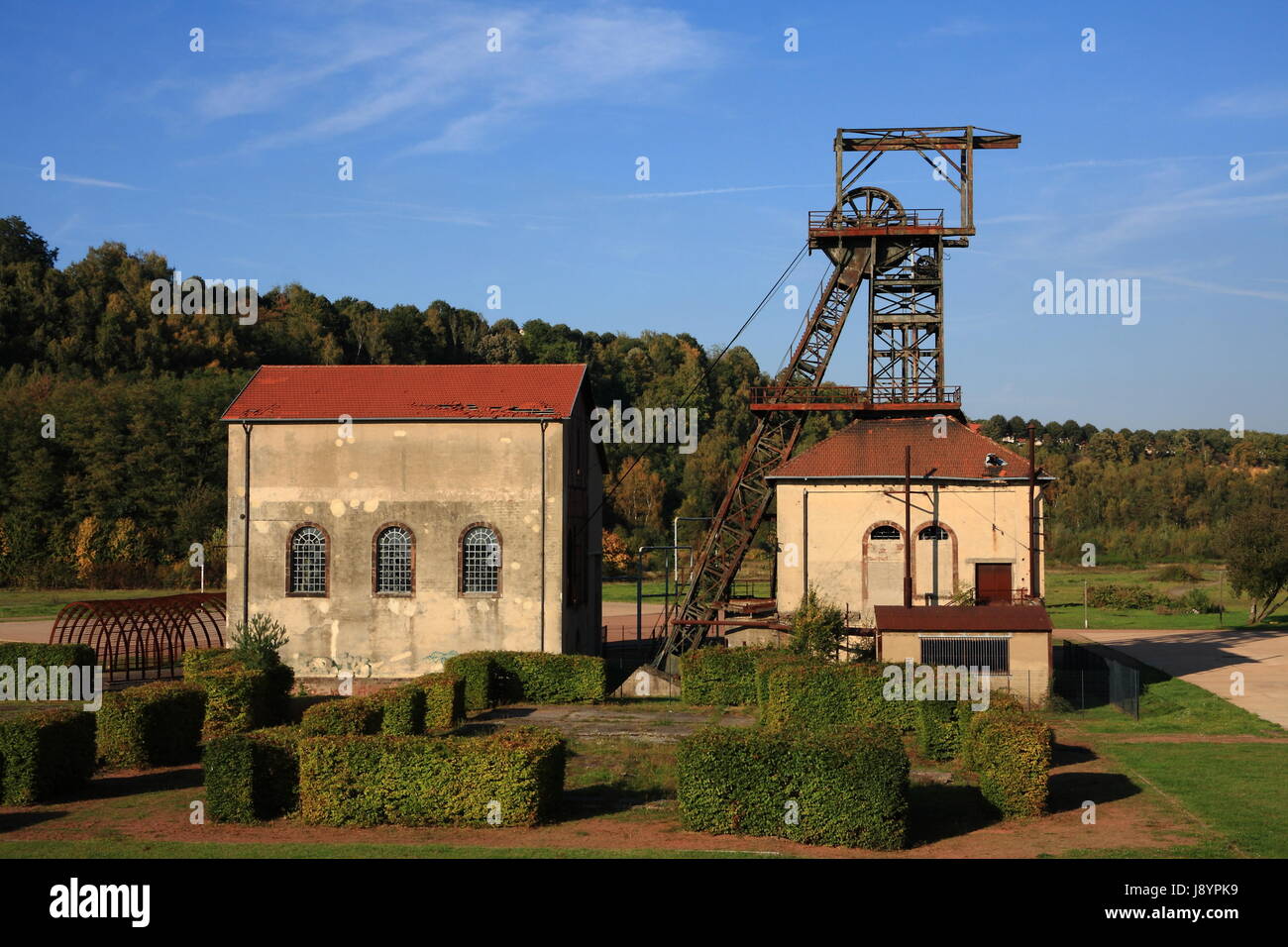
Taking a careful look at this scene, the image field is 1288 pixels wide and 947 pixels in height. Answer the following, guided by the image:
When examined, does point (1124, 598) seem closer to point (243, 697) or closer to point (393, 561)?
point (393, 561)

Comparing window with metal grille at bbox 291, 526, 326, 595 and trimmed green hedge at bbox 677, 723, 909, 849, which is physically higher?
window with metal grille at bbox 291, 526, 326, 595

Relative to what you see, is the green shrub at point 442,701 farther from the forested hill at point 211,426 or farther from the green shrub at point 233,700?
the forested hill at point 211,426

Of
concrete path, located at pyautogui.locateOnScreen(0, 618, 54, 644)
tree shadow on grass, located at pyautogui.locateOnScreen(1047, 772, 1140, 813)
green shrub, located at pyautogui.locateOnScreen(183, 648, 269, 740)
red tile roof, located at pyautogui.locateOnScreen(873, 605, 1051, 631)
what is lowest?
tree shadow on grass, located at pyautogui.locateOnScreen(1047, 772, 1140, 813)

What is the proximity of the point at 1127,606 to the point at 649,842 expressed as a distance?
57526 mm

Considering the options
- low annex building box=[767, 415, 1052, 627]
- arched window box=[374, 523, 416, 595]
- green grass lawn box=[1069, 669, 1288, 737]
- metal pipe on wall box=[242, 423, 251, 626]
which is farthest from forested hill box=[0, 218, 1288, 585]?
green grass lawn box=[1069, 669, 1288, 737]

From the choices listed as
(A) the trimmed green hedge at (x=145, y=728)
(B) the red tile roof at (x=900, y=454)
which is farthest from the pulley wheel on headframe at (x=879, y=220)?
(A) the trimmed green hedge at (x=145, y=728)

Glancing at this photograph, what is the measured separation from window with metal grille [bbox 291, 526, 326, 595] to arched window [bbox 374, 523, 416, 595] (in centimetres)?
174

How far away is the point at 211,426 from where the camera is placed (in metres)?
76.6

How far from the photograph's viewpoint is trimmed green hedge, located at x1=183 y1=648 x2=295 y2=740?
24766 millimetres

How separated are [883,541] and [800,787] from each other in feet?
64.0

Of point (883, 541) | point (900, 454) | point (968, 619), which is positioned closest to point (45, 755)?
point (968, 619)

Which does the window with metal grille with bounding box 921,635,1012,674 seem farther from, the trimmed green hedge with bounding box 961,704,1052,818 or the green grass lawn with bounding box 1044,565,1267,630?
the green grass lawn with bounding box 1044,565,1267,630

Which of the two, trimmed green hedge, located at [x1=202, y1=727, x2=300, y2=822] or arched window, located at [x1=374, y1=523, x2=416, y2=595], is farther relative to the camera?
arched window, located at [x1=374, y1=523, x2=416, y2=595]
